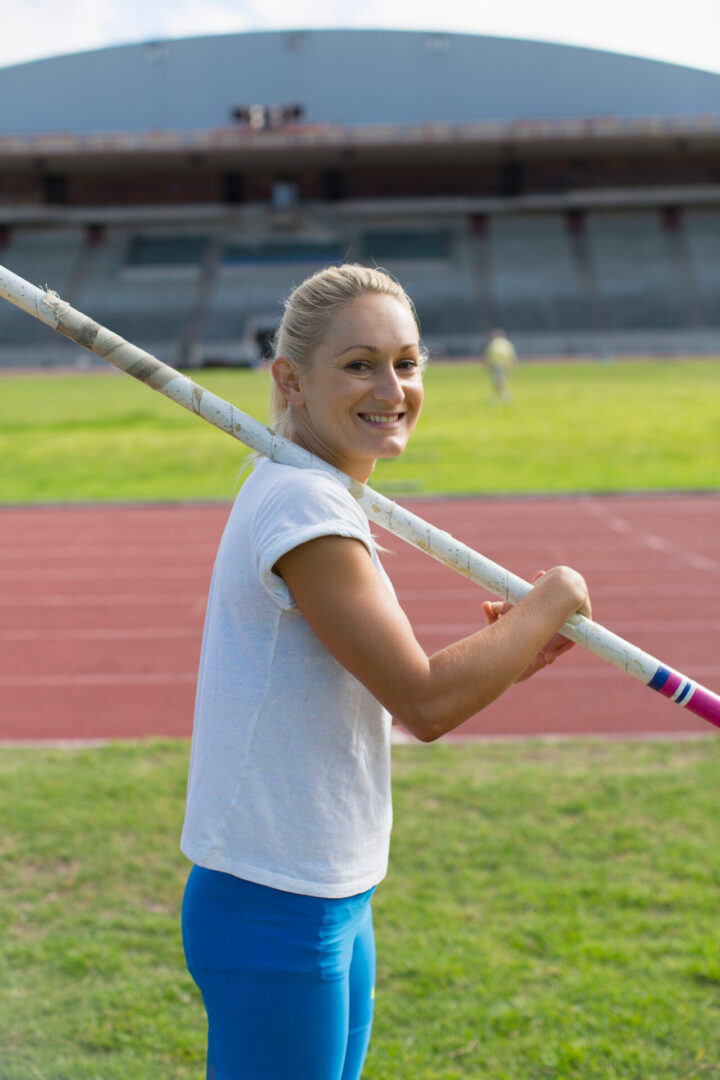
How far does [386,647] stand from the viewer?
1.33 m

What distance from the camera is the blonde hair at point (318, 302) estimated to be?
152cm

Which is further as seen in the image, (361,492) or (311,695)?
(361,492)

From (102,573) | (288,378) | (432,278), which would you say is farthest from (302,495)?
(432,278)

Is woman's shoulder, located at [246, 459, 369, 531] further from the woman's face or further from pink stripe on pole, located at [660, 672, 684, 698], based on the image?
pink stripe on pole, located at [660, 672, 684, 698]

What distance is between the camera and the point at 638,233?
43469mm

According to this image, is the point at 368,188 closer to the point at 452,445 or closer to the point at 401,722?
the point at 452,445

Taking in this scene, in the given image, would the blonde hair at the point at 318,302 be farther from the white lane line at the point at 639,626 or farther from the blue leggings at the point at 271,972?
the white lane line at the point at 639,626

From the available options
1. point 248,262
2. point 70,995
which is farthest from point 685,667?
point 248,262

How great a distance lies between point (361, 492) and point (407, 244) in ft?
143

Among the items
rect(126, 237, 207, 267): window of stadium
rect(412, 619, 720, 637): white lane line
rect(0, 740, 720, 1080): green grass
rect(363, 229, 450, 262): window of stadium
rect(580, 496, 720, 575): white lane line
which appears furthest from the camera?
Result: rect(126, 237, 207, 267): window of stadium

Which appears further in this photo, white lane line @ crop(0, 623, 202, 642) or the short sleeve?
white lane line @ crop(0, 623, 202, 642)

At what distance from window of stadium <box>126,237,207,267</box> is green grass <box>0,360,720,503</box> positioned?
20055 millimetres

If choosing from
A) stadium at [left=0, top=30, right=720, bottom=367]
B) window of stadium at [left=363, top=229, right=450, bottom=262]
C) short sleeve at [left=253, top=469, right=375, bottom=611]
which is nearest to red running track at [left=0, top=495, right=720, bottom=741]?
short sleeve at [left=253, top=469, right=375, bottom=611]

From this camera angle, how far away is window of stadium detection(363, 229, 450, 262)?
4262 centimetres
